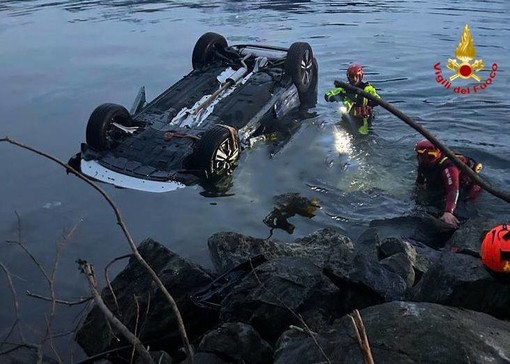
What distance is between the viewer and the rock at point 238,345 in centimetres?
397

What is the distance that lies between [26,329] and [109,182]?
3.06 metres

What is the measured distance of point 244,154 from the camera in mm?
9344

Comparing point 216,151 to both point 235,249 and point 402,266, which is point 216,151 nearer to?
point 235,249

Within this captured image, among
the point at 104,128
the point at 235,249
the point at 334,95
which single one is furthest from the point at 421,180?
the point at 104,128

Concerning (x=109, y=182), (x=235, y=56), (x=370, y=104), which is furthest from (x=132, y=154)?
(x=370, y=104)

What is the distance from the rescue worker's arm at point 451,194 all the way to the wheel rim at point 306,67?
17.1 feet

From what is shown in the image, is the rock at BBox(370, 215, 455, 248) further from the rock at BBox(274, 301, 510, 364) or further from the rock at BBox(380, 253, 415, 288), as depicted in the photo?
the rock at BBox(274, 301, 510, 364)

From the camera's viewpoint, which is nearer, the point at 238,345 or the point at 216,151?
the point at 238,345

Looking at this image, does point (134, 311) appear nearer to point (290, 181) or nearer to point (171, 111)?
point (290, 181)

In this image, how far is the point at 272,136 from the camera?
10.2 metres

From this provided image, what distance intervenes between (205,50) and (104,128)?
394 centimetres

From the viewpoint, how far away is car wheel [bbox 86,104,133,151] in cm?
847

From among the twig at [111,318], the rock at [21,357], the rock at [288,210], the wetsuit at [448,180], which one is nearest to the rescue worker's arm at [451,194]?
the wetsuit at [448,180]

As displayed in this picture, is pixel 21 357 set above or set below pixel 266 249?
below
